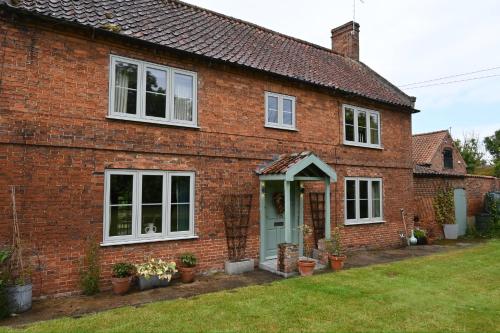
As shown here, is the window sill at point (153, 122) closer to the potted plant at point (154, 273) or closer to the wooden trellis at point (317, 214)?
the potted plant at point (154, 273)

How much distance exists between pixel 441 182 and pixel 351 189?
710cm

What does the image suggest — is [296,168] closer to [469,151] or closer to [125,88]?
[125,88]

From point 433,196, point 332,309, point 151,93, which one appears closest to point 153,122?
point 151,93

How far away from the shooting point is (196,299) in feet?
22.6

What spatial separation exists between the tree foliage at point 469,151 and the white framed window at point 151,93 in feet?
104

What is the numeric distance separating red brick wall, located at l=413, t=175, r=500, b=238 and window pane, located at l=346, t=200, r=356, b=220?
189 inches

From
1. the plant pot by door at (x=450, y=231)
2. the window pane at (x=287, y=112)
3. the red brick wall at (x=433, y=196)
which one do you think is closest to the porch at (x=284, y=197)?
the window pane at (x=287, y=112)

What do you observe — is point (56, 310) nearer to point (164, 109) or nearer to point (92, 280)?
point (92, 280)

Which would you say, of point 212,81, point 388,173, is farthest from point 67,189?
point 388,173

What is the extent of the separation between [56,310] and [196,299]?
105 inches

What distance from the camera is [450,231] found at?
52.2 ft

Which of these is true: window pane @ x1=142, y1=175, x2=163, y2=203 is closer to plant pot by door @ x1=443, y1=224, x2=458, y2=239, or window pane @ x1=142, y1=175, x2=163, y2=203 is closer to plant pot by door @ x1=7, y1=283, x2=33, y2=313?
plant pot by door @ x1=7, y1=283, x2=33, y2=313

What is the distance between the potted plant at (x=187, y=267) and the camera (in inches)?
322

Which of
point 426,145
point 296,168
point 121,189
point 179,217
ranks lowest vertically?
point 179,217
